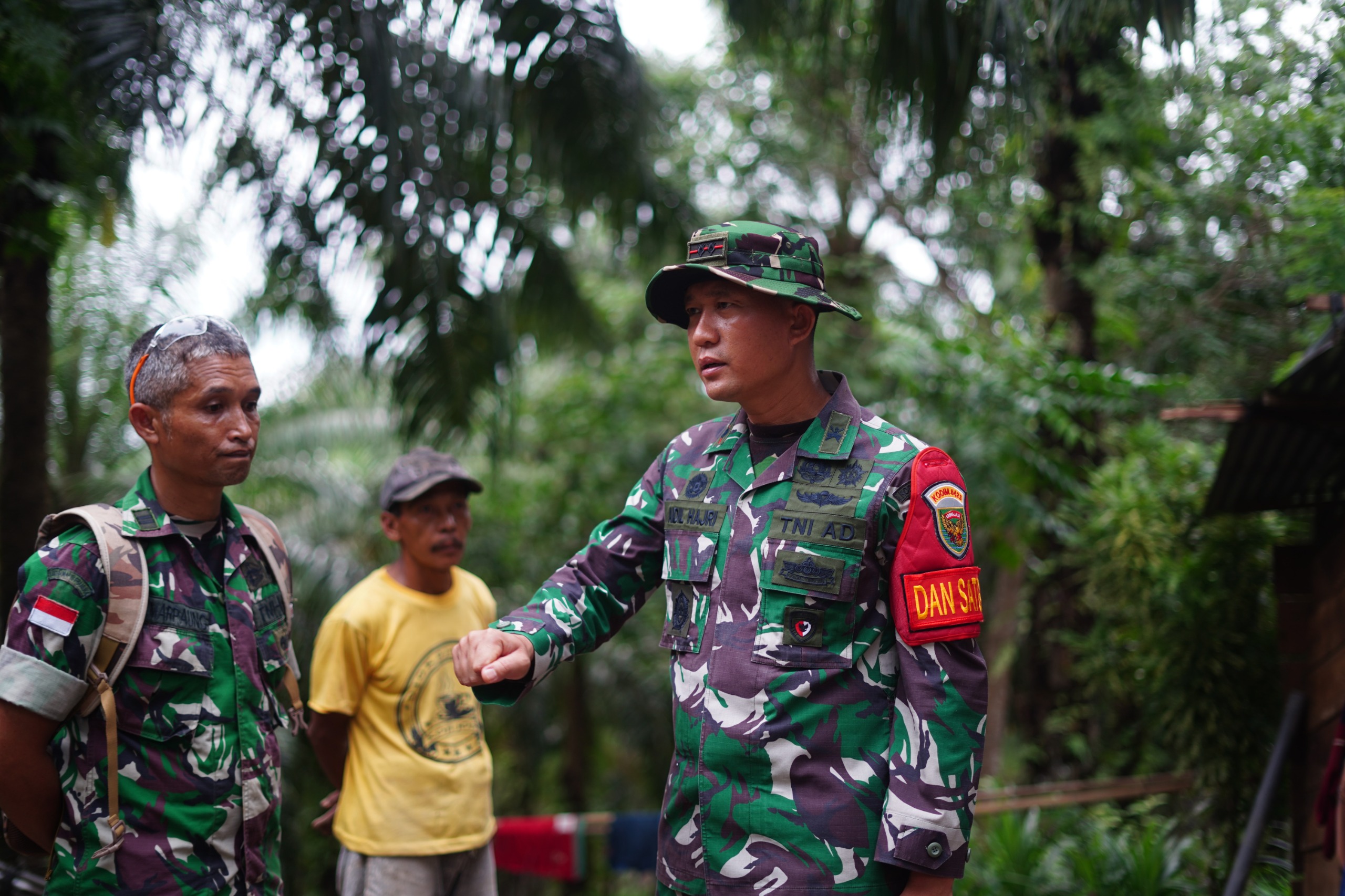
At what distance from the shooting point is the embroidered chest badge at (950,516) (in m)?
1.97

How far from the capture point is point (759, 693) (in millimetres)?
2008

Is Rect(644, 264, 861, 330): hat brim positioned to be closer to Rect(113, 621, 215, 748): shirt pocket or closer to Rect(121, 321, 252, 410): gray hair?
Rect(121, 321, 252, 410): gray hair

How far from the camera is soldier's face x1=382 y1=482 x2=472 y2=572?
131 inches

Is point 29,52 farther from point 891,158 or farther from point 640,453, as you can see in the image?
point 891,158

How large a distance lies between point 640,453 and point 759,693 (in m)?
7.09

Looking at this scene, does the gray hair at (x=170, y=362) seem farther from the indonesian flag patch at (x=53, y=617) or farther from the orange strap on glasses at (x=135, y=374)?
the indonesian flag patch at (x=53, y=617)

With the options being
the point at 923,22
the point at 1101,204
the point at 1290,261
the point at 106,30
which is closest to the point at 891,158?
the point at 1101,204

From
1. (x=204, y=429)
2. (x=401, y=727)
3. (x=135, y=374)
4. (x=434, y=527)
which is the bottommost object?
(x=401, y=727)

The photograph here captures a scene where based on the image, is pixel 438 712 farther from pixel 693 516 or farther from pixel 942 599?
pixel 942 599

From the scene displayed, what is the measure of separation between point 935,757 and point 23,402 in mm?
3647

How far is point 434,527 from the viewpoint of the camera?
3.33 meters

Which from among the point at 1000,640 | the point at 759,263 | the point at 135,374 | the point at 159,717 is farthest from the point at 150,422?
the point at 1000,640

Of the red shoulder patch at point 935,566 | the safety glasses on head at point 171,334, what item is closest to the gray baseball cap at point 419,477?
the safety glasses on head at point 171,334

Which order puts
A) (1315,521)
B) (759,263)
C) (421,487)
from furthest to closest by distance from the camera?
(1315,521), (421,487), (759,263)
